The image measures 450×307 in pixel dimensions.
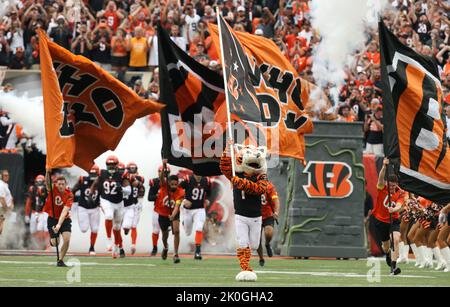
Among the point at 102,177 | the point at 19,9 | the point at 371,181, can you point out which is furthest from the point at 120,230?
the point at 19,9

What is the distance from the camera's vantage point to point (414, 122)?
17609mm

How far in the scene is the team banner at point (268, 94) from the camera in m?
19.7

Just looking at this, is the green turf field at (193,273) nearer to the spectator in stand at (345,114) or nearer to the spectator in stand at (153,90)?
the spectator in stand at (345,114)

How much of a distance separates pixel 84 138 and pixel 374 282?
17.6ft

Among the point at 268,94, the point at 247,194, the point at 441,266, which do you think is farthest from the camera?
the point at 441,266

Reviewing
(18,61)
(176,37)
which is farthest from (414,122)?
(18,61)

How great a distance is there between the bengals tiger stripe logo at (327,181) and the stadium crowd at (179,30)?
3.00m

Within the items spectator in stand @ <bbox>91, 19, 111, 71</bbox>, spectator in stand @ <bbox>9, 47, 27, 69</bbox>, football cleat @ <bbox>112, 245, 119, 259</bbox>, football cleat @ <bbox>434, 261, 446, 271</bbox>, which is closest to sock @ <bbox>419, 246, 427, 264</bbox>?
football cleat @ <bbox>434, 261, 446, 271</bbox>

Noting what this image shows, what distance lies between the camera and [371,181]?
28438 millimetres

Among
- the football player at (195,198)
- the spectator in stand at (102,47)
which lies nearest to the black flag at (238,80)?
the football player at (195,198)

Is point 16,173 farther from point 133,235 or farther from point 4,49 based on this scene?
point 4,49

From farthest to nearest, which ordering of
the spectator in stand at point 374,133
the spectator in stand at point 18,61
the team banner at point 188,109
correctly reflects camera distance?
the spectator in stand at point 18,61 < the spectator in stand at point 374,133 < the team banner at point 188,109

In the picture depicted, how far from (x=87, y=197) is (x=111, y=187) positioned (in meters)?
0.78

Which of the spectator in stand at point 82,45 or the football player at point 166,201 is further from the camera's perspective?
the spectator in stand at point 82,45
